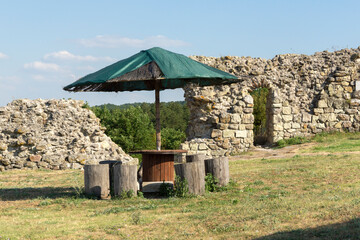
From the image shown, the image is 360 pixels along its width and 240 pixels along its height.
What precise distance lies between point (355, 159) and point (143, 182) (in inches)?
292

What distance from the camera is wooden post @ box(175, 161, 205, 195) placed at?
884cm

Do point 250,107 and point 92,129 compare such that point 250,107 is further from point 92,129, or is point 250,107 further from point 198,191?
point 198,191

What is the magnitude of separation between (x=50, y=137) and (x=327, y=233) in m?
13.1

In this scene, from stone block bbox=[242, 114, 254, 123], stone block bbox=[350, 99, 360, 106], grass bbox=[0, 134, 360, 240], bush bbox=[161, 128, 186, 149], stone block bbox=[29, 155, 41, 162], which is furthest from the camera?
bush bbox=[161, 128, 186, 149]

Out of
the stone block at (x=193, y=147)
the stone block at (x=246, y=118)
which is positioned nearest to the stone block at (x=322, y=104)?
the stone block at (x=246, y=118)

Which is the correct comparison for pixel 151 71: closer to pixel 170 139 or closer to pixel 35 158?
pixel 35 158

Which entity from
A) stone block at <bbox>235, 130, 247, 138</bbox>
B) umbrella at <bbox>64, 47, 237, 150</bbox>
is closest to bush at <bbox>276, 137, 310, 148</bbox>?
stone block at <bbox>235, 130, 247, 138</bbox>

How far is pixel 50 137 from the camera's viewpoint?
16703mm

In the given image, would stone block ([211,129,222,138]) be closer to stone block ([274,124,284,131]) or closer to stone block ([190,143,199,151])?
stone block ([190,143,199,151])

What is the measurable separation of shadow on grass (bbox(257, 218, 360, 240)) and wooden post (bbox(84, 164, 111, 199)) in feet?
14.4

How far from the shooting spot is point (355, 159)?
44.2ft

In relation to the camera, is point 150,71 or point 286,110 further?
point 286,110

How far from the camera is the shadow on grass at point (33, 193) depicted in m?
9.74

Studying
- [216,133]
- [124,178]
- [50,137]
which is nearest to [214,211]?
[124,178]
